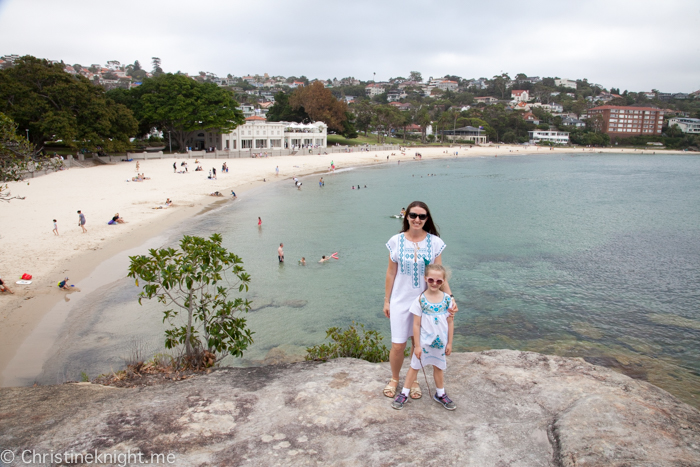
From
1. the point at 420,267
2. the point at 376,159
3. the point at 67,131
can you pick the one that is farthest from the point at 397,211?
the point at 376,159

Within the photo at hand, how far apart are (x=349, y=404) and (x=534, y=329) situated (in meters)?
9.21

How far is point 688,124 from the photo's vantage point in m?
131

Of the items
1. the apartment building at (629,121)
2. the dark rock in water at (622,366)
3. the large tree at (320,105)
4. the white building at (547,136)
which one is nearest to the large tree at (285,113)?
the large tree at (320,105)

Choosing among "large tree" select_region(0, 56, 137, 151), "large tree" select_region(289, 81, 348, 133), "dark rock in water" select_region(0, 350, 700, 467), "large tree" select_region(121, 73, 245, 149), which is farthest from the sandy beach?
"large tree" select_region(289, 81, 348, 133)

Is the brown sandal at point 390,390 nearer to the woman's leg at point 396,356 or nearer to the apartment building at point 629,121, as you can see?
the woman's leg at point 396,356

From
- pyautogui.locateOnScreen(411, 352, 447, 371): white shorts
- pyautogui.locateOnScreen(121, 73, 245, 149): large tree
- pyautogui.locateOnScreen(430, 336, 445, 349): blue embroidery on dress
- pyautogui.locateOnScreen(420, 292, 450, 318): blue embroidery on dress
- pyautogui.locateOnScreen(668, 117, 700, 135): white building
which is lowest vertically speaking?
pyautogui.locateOnScreen(411, 352, 447, 371): white shorts

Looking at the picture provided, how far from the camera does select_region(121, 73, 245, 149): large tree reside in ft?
174

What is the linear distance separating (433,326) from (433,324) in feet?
0.07

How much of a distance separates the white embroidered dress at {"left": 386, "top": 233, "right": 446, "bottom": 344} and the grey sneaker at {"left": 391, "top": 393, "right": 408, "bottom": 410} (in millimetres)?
569

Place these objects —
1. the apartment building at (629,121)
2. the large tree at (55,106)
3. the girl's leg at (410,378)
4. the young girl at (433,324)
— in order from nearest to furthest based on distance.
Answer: the young girl at (433,324)
the girl's leg at (410,378)
the large tree at (55,106)
the apartment building at (629,121)

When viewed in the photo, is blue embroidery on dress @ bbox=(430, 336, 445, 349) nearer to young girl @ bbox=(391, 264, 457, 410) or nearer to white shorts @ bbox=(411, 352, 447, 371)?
young girl @ bbox=(391, 264, 457, 410)

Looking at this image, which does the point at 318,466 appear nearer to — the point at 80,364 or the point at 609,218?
the point at 80,364

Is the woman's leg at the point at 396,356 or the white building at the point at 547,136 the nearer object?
the woman's leg at the point at 396,356

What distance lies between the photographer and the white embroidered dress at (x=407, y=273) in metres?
4.58
